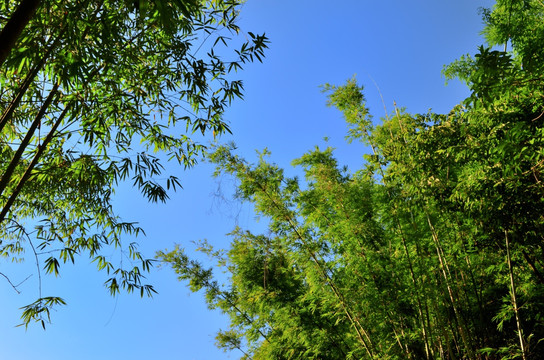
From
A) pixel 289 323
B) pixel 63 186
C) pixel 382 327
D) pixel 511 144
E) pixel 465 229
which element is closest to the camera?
pixel 511 144

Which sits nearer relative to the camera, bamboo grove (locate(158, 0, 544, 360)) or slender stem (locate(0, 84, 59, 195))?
slender stem (locate(0, 84, 59, 195))

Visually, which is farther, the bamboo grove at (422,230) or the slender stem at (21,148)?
the bamboo grove at (422,230)

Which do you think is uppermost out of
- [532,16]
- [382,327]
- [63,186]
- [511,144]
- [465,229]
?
[532,16]

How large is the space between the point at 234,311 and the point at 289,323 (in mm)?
1658

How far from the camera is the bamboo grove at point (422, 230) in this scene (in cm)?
295

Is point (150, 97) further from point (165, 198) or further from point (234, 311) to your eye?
point (234, 311)

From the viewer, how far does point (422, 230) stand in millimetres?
4082

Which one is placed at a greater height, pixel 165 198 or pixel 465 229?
pixel 465 229

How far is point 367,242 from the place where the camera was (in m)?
3.87

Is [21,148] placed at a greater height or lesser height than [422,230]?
lesser

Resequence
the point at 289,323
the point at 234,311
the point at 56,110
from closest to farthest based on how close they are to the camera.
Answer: the point at 56,110 → the point at 289,323 → the point at 234,311

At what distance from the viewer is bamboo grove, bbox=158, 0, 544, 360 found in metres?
2.95

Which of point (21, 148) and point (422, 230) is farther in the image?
point (422, 230)

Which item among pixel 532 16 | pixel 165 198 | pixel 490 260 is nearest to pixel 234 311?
pixel 165 198
